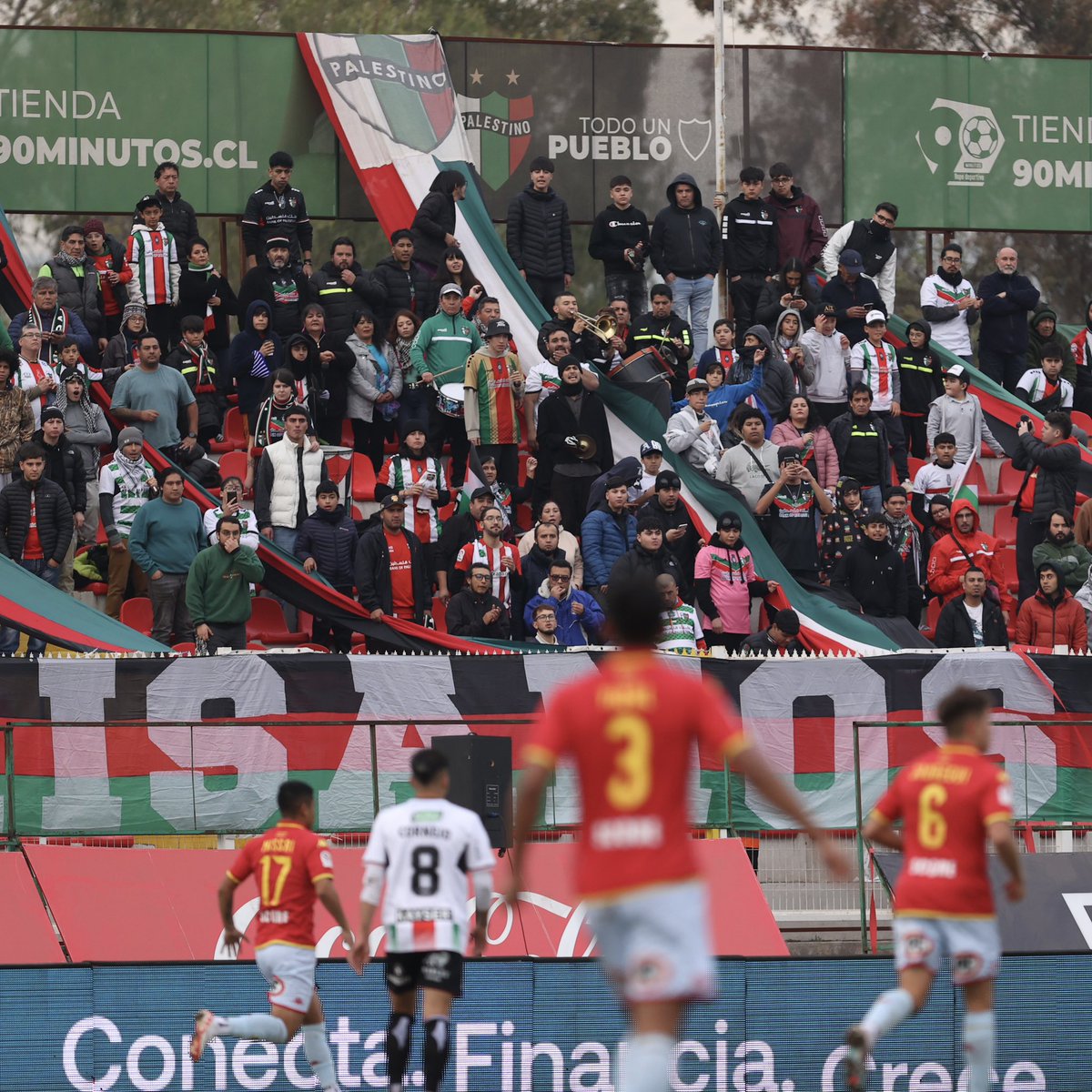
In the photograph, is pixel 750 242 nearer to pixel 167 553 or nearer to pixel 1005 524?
pixel 1005 524

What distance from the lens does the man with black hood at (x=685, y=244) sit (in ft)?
75.3

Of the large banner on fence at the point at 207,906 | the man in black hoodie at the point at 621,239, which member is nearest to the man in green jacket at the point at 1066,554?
the man in black hoodie at the point at 621,239

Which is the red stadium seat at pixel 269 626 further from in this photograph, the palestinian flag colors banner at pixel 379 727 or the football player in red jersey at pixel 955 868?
the football player in red jersey at pixel 955 868

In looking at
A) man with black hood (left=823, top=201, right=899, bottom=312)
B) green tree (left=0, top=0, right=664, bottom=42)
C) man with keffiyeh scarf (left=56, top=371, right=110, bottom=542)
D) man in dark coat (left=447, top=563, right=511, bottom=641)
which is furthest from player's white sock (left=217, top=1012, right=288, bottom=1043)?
green tree (left=0, top=0, right=664, bottom=42)

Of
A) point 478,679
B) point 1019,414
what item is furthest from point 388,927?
point 1019,414

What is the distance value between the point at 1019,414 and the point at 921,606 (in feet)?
15.3

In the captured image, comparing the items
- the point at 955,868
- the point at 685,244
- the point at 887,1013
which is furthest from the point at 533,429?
the point at 887,1013

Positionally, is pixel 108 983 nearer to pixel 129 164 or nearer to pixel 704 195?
pixel 129 164

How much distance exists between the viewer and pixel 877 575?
1964 cm

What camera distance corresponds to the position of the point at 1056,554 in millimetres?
19578

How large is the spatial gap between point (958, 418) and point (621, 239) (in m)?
4.17

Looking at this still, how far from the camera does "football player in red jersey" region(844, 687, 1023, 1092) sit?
942 centimetres

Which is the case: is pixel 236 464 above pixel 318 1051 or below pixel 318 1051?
above

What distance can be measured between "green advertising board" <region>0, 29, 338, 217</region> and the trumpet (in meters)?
5.48
